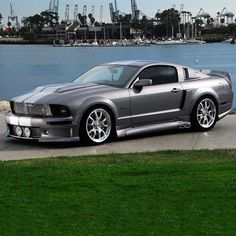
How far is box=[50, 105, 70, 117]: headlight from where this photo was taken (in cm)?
1005

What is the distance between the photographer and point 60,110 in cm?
1008

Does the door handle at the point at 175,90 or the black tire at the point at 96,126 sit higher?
the door handle at the point at 175,90

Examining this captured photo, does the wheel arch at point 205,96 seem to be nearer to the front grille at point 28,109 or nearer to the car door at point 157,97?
the car door at point 157,97

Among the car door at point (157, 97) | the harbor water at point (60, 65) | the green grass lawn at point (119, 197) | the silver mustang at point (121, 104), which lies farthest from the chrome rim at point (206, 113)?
the harbor water at point (60, 65)

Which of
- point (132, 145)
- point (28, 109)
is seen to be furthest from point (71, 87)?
point (132, 145)

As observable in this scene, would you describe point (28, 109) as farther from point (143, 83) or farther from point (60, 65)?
point (60, 65)

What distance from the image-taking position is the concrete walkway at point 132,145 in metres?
9.73

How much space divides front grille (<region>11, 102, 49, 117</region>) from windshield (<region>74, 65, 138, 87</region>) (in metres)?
1.25

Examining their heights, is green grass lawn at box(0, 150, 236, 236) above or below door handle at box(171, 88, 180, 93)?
below

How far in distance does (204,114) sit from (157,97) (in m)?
1.13

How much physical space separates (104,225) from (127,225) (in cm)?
19

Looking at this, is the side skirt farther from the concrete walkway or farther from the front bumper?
the front bumper

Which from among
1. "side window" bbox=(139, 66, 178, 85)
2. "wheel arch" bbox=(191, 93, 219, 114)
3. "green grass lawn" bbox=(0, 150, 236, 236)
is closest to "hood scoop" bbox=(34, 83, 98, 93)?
"side window" bbox=(139, 66, 178, 85)

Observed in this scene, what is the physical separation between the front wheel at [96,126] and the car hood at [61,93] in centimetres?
31
